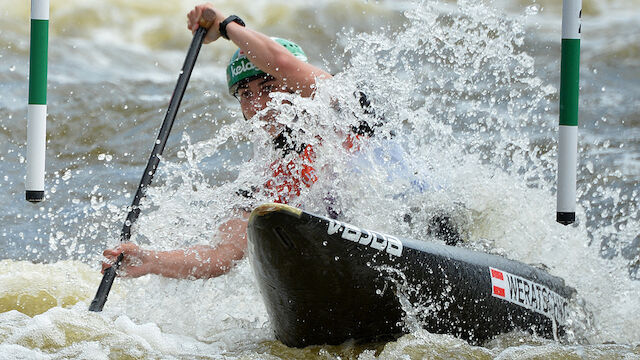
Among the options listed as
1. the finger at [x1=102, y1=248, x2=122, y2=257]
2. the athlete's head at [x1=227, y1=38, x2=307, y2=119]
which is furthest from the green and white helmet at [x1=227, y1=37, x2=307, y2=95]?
the finger at [x1=102, y1=248, x2=122, y2=257]

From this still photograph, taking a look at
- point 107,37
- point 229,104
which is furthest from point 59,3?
point 229,104

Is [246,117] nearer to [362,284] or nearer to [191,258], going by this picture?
[191,258]

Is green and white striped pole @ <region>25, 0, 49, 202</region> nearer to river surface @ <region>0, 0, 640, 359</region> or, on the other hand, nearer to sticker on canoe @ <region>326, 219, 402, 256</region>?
river surface @ <region>0, 0, 640, 359</region>

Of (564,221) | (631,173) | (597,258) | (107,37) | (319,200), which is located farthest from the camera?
(107,37)

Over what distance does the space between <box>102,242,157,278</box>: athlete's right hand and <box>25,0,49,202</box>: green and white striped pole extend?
0.34 meters

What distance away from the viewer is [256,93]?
374 cm

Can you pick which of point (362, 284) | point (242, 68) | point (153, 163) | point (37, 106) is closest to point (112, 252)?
point (153, 163)

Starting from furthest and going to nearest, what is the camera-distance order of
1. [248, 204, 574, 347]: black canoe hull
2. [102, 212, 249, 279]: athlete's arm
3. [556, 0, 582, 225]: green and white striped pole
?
[102, 212, 249, 279]: athlete's arm < [556, 0, 582, 225]: green and white striped pole < [248, 204, 574, 347]: black canoe hull

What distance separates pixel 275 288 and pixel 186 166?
4.92 metres

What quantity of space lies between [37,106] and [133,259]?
667 millimetres

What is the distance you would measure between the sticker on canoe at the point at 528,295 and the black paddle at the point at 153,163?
139 cm

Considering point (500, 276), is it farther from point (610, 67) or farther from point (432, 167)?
point (610, 67)

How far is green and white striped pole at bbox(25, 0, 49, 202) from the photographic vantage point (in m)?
3.28

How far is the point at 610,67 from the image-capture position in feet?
32.5
